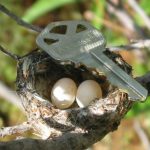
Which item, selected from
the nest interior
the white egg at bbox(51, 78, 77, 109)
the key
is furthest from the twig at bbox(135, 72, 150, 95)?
the white egg at bbox(51, 78, 77, 109)

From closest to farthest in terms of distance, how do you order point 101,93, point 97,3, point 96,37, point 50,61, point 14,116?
point 96,37 < point 101,93 < point 50,61 < point 97,3 < point 14,116

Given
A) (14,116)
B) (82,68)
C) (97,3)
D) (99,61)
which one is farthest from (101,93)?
(14,116)

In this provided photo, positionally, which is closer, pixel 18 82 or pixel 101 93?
pixel 18 82

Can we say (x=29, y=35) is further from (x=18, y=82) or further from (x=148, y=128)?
(x=18, y=82)

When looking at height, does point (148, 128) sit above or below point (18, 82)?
below

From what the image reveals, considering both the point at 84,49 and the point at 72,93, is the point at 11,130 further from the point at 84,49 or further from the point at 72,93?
the point at 72,93
